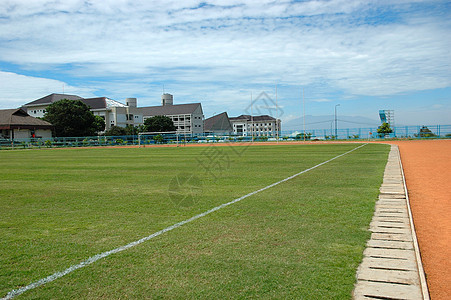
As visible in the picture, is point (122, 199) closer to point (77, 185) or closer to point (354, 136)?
point (77, 185)

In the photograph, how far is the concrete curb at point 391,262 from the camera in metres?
2.98

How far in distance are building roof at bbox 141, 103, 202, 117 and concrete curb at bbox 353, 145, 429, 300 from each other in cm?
8619

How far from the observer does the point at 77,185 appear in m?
9.38

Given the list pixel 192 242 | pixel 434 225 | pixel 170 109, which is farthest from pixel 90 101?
pixel 434 225

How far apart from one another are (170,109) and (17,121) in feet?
143

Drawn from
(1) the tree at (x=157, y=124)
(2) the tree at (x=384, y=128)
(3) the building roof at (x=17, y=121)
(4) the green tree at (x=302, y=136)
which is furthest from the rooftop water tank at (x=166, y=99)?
(2) the tree at (x=384, y=128)

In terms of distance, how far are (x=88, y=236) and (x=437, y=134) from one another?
4767 centimetres

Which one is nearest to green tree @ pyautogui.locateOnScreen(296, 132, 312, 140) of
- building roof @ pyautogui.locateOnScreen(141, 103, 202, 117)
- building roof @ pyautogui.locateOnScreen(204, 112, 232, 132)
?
building roof @ pyautogui.locateOnScreen(204, 112, 232, 132)

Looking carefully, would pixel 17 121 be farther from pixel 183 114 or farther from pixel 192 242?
pixel 192 242

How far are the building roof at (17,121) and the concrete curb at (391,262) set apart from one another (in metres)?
60.0

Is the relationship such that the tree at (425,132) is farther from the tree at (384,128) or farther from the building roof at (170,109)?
the building roof at (170,109)

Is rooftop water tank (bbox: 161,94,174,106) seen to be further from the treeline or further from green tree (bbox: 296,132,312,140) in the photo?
green tree (bbox: 296,132,312,140)

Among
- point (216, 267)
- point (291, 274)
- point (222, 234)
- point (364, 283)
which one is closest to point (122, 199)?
point (222, 234)

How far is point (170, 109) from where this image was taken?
94.8 meters
